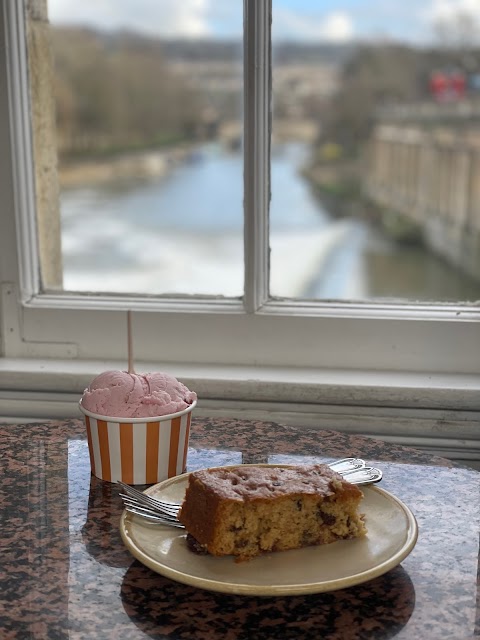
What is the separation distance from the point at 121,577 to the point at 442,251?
113 centimetres

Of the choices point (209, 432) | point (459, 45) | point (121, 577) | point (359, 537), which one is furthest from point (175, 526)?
point (459, 45)

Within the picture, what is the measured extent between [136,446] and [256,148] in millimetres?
718

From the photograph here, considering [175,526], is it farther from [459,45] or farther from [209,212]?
[459,45]

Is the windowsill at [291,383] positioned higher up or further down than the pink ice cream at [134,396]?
further down

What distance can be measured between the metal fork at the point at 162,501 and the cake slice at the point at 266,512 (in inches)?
1.4

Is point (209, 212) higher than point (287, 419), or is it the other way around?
point (209, 212)

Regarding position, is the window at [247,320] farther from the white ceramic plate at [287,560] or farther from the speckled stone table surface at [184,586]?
the white ceramic plate at [287,560]

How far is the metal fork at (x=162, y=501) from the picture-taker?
2.88 feet

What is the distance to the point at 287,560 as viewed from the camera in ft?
2.67

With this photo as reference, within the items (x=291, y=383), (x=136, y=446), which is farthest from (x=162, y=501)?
(x=291, y=383)

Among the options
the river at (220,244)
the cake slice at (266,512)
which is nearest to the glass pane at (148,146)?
the river at (220,244)

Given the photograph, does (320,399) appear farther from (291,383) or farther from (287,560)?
(287,560)

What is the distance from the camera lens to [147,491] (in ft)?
3.11

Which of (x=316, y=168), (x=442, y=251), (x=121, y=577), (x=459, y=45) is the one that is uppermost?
(x=459, y=45)
